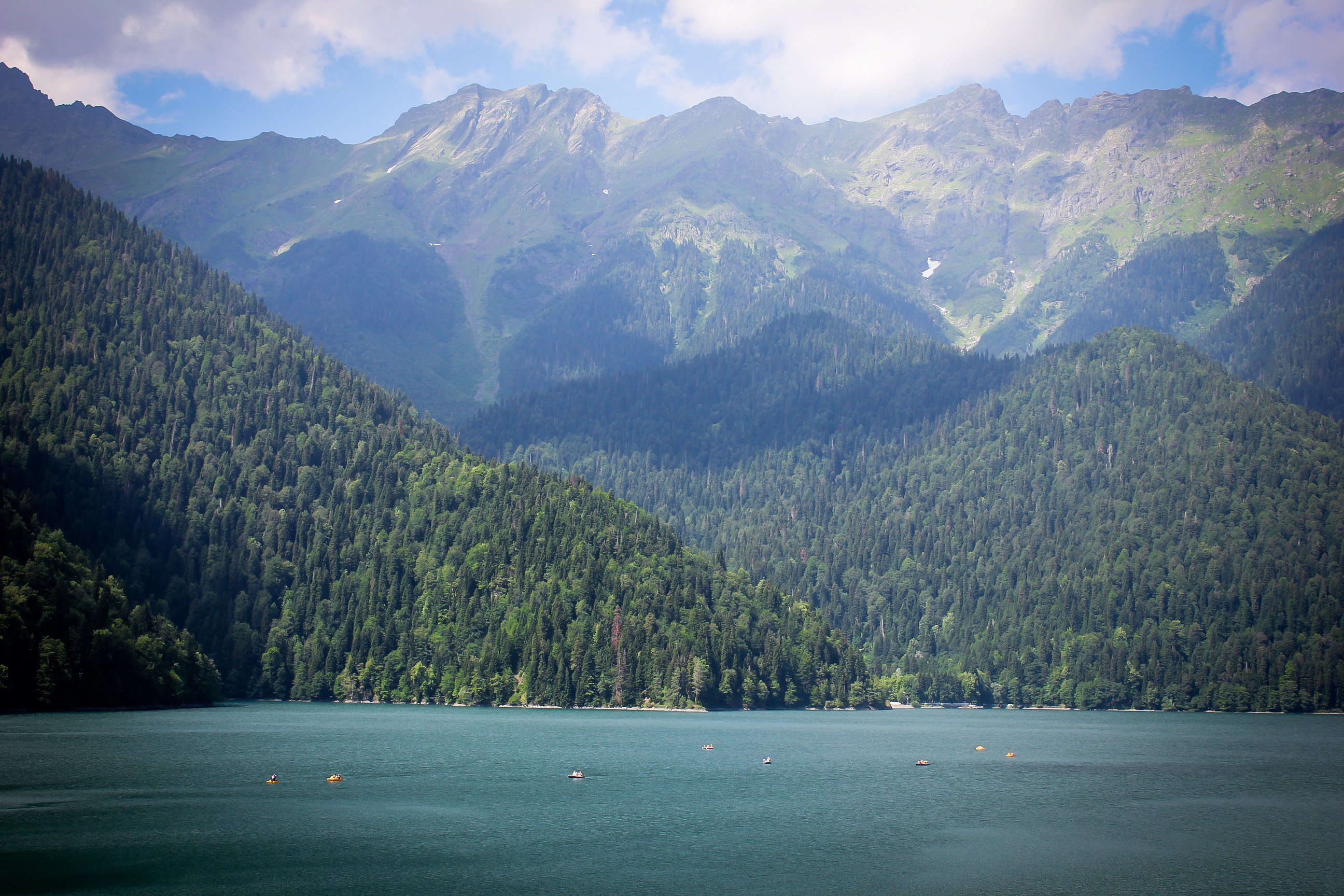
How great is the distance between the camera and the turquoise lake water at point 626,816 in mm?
74312

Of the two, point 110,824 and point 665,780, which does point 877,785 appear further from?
point 110,824

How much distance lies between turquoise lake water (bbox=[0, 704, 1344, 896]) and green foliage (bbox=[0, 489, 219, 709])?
5859 millimetres

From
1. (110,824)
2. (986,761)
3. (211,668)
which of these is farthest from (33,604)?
(986,761)

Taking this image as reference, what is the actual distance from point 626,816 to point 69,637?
88.4 metres

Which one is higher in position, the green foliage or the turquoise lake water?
the green foliage

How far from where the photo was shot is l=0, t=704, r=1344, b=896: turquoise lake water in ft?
244

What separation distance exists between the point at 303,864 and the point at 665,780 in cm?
4965

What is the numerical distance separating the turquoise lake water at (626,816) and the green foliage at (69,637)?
19.2ft

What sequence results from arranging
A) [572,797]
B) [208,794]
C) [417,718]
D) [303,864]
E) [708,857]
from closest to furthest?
[303,864] < [708,857] < [208,794] < [572,797] < [417,718]

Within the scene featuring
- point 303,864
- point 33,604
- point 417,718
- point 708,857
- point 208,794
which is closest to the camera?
point 303,864

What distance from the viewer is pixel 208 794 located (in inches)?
3856

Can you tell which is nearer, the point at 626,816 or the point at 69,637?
the point at 626,816

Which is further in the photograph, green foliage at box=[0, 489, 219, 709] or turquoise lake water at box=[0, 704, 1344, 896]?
green foliage at box=[0, 489, 219, 709]

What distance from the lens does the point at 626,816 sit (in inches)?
3826
